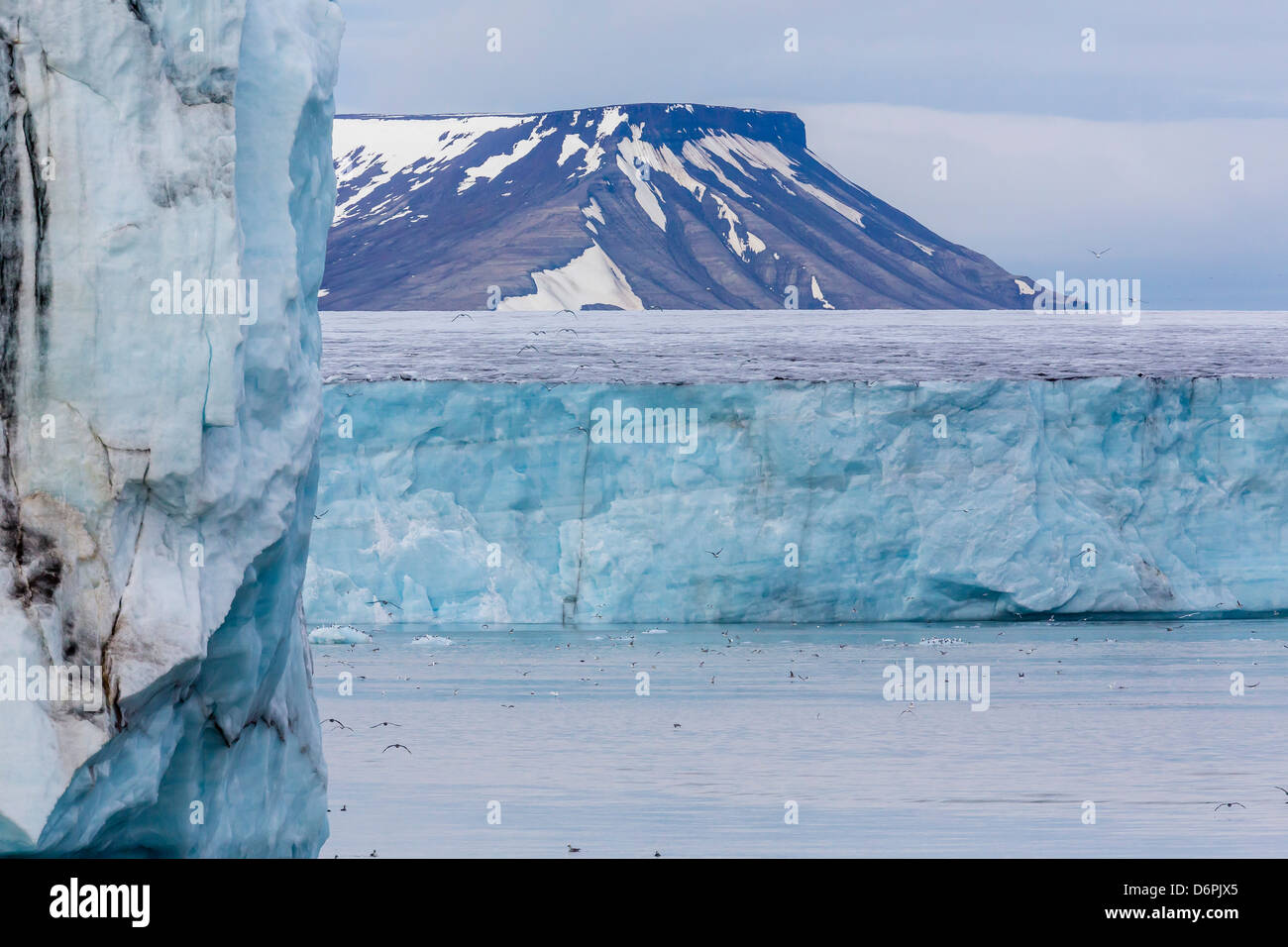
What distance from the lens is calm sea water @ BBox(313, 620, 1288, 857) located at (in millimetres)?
9172

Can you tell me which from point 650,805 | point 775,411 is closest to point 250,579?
point 650,805

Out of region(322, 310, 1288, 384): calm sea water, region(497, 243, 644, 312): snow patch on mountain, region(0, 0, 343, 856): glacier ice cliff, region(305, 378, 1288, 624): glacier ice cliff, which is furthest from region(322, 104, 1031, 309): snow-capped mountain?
region(0, 0, 343, 856): glacier ice cliff

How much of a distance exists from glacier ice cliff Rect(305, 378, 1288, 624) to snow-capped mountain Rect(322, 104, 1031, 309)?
41.8 m

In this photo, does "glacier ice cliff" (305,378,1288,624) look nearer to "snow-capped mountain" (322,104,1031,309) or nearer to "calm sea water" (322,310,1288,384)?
"calm sea water" (322,310,1288,384)

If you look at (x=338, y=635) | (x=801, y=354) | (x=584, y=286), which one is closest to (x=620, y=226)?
(x=584, y=286)

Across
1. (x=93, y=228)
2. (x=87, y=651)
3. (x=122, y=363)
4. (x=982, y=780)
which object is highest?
(x=93, y=228)

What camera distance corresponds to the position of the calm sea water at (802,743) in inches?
361

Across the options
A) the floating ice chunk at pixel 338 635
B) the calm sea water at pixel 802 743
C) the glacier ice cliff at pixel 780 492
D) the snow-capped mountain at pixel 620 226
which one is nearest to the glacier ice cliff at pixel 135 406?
the calm sea water at pixel 802 743

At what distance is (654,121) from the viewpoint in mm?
79750

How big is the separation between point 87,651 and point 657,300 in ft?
206

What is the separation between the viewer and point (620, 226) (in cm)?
7231

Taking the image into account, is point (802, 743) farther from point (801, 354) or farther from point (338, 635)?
point (801, 354)

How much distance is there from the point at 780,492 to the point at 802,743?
6450 mm

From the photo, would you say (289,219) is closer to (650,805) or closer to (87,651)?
(87,651)
